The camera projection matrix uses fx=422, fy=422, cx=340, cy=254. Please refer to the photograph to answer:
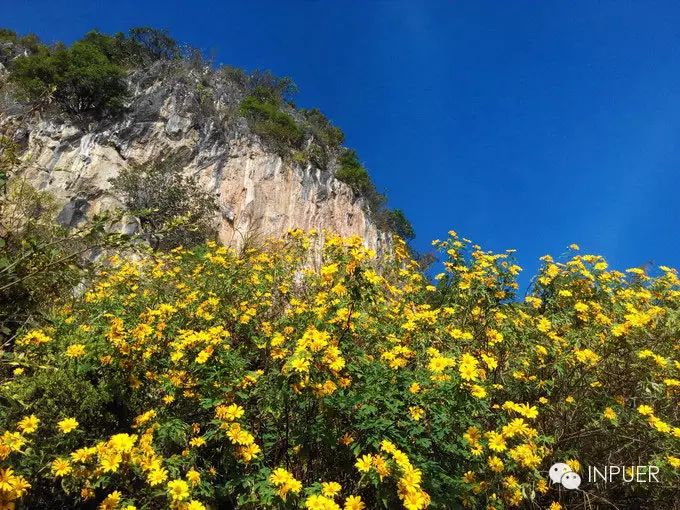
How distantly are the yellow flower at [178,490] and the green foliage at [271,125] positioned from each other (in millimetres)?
23790

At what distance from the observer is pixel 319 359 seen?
231 centimetres

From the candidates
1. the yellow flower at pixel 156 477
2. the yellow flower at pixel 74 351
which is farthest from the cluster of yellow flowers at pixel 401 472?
the yellow flower at pixel 74 351

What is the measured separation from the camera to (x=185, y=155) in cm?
2175

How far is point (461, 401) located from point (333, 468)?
919 millimetres

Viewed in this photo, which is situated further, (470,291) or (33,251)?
(470,291)

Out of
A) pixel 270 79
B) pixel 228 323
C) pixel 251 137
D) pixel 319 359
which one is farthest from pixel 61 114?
pixel 319 359

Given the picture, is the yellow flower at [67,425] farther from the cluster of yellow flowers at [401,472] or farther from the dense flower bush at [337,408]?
the cluster of yellow flowers at [401,472]

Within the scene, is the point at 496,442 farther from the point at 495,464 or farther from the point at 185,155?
the point at 185,155

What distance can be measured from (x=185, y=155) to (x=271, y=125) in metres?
5.83

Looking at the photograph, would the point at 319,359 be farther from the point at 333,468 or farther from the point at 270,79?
the point at 270,79

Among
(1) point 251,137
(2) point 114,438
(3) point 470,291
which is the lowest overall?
(2) point 114,438

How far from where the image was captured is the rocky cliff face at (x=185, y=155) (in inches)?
782

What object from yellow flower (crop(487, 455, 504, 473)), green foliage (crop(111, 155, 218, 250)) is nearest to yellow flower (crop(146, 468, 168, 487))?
yellow flower (crop(487, 455, 504, 473))

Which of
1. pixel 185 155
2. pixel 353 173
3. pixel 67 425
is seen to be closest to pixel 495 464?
pixel 67 425
